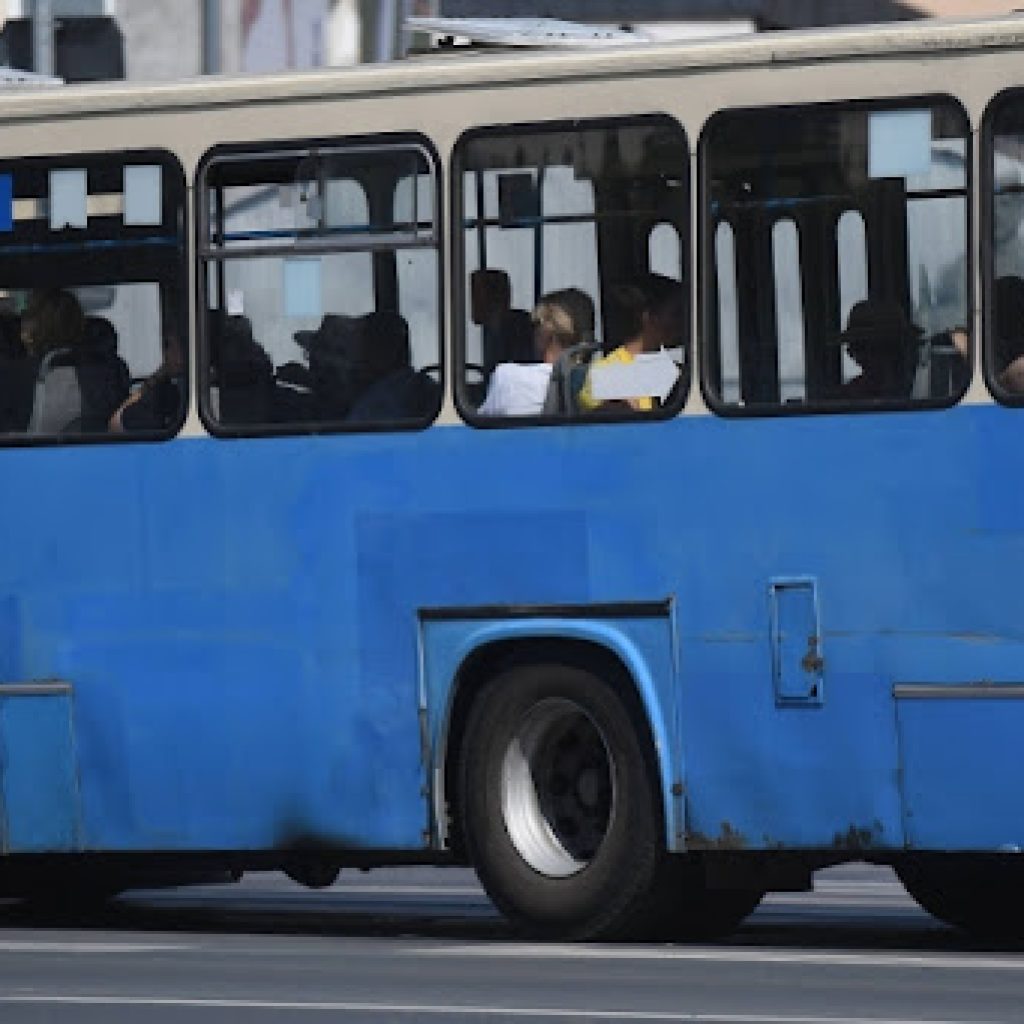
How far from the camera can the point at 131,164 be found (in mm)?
17188

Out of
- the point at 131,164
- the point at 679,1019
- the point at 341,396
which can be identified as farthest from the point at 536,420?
the point at 679,1019

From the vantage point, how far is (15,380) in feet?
57.3

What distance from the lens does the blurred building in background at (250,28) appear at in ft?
111

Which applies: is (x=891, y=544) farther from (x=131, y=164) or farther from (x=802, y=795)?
(x=131, y=164)

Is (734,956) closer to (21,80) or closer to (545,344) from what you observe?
(545,344)

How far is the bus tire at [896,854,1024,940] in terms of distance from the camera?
666 inches

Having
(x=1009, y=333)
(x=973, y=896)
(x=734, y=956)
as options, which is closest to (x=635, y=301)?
(x=1009, y=333)

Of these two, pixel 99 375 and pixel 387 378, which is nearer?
pixel 387 378

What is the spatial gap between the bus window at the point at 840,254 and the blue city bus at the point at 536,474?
1cm

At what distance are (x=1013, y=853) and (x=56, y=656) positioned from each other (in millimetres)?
3804

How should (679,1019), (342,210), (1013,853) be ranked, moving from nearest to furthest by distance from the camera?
(679,1019) < (1013,853) < (342,210)

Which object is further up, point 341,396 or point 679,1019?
point 341,396

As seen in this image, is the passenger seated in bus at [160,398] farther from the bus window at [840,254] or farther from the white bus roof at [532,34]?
the bus window at [840,254]

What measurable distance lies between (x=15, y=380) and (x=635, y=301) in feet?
8.57
